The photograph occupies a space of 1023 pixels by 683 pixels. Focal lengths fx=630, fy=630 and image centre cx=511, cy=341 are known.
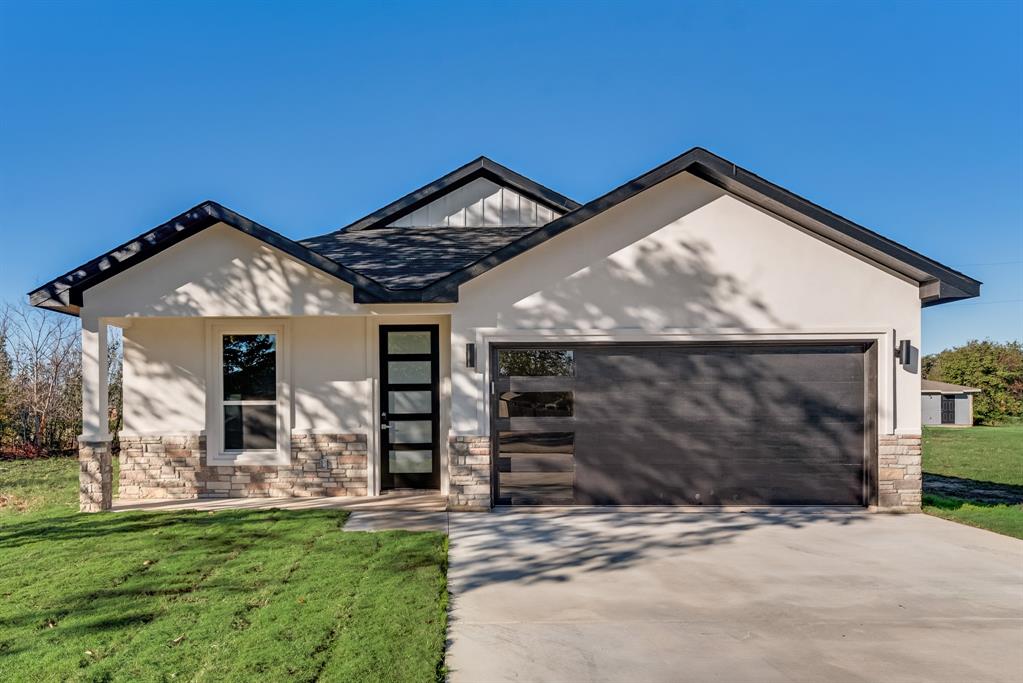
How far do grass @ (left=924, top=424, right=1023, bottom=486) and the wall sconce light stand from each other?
567 cm

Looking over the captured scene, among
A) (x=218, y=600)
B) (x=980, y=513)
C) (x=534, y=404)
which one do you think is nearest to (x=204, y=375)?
(x=534, y=404)

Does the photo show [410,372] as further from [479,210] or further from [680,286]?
[479,210]

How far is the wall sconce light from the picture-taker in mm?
8172

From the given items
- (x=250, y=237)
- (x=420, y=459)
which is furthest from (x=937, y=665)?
(x=250, y=237)

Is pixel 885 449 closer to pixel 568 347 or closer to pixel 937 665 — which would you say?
pixel 568 347

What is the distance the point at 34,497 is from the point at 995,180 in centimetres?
2926

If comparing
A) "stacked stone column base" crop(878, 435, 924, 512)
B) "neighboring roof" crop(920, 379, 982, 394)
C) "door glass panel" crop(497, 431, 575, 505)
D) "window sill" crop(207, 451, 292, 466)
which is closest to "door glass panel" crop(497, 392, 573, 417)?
"door glass panel" crop(497, 431, 575, 505)

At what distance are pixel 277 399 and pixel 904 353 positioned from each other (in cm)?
869

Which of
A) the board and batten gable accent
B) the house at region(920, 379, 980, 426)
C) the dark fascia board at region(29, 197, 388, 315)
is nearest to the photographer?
the dark fascia board at region(29, 197, 388, 315)

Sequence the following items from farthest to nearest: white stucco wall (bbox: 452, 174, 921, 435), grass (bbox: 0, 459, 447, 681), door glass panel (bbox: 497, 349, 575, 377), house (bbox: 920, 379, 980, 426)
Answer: house (bbox: 920, 379, 980, 426), door glass panel (bbox: 497, 349, 575, 377), white stucco wall (bbox: 452, 174, 921, 435), grass (bbox: 0, 459, 447, 681)

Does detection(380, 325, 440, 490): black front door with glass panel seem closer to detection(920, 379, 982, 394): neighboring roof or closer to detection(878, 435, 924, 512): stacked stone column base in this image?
detection(878, 435, 924, 512): stacked stone column base

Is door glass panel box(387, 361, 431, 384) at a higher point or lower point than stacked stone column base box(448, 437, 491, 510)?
higher

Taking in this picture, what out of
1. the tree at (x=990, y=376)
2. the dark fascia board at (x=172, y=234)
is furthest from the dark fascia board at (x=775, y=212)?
the tree at (x=990, y=376)

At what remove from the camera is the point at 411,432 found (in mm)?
9539
